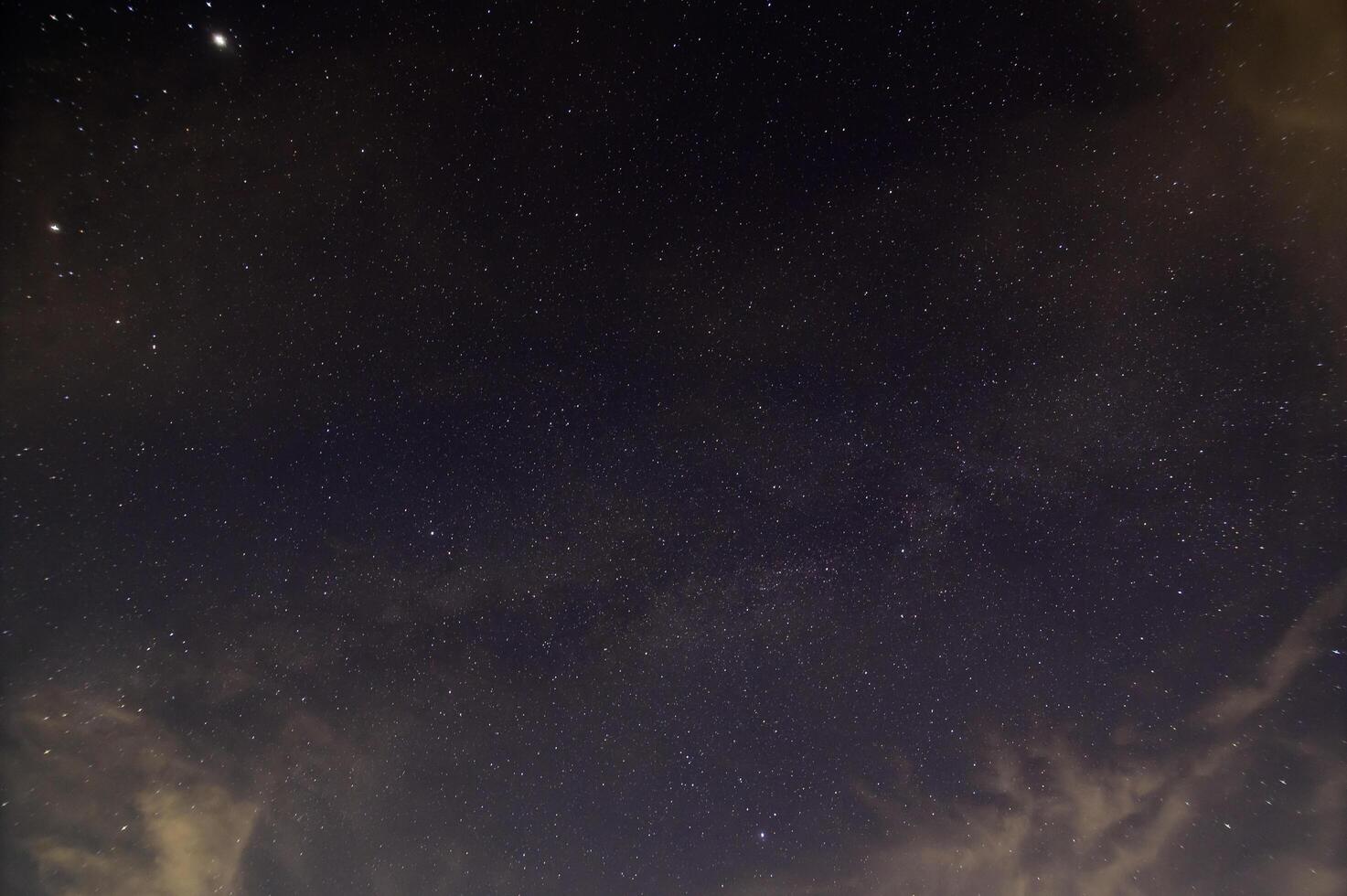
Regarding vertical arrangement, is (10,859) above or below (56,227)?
below

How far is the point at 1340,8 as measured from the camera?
3.70 meters

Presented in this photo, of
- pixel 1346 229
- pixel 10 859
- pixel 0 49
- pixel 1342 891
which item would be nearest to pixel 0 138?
pixel 0 49

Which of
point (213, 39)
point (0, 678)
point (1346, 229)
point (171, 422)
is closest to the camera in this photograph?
point (213, 39)

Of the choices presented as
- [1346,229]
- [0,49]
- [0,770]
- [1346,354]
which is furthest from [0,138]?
[1346,354]

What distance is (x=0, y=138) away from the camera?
346cm

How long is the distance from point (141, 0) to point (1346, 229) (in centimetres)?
866

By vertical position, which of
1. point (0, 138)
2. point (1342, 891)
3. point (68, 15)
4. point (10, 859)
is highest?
point (68, 15)

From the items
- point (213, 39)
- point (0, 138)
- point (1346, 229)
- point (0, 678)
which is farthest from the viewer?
point (0, 678)

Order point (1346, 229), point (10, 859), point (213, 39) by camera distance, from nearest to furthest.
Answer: point (213, 39) → point (1346, 229) → point (10, 859)

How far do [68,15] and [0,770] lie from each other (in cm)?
463

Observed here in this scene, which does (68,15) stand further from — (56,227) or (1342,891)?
(1342,891)

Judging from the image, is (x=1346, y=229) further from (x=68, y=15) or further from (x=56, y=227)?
(x=56, y=227)

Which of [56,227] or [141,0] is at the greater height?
[141,0]

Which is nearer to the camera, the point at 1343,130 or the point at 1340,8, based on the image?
the point at 1340,8
